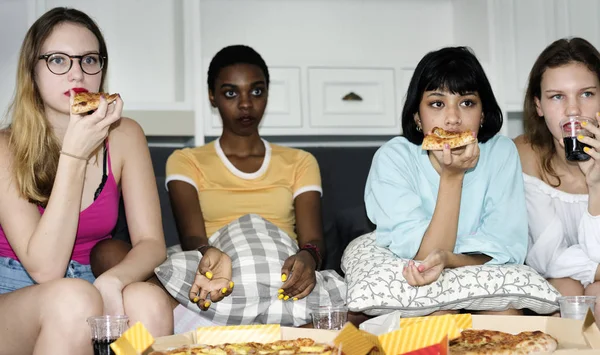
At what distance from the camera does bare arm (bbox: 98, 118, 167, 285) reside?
80.9 inches

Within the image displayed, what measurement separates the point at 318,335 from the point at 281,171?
4.07 feet

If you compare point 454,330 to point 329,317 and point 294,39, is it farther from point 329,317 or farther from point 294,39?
point 294,39

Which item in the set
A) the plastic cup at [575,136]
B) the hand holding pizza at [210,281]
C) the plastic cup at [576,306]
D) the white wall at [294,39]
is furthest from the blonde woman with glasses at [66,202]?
the plastic cup at [575,136]

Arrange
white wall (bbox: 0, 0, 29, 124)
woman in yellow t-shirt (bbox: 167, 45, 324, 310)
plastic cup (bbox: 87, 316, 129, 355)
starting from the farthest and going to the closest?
white wall (bbox: 0, 0, 29, 124), woman in yellow t-shirt (bbox: 167, 45, 324, 310), plastic cup (bbox: 87, 316, 129, 355)

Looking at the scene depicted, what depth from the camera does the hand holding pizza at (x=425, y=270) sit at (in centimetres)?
201

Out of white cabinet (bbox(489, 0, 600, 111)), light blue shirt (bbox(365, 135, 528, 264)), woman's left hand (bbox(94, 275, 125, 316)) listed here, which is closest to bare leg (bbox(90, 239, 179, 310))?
woman's left hand (bbox(94, 275, 125, 316))

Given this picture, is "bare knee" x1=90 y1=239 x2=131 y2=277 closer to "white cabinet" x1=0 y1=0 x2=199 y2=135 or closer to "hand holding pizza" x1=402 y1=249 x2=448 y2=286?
"hand holding pizza" x1=402 y1=249 x2=448 y2=286

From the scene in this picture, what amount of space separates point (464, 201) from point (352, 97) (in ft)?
4.19

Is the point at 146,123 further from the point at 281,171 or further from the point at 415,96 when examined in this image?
the point at 415,96

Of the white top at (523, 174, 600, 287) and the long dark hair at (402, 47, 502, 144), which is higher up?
the long dark hair at (402, 47, 502, 144)

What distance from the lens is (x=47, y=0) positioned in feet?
10.9

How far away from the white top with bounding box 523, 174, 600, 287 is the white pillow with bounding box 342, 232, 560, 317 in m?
0.19

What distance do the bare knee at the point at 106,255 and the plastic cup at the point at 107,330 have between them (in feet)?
1.91

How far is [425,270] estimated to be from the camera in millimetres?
2020
